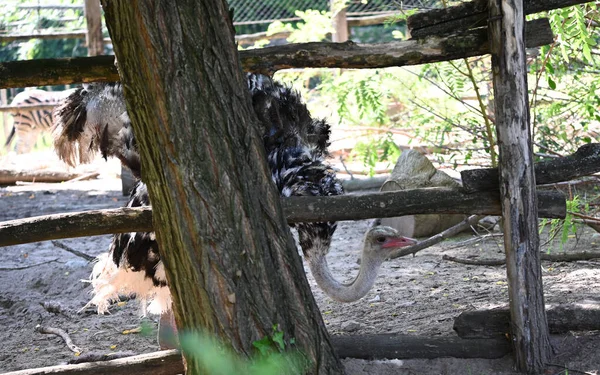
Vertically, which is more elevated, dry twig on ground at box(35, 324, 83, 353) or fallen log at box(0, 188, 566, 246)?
fallen log at box(0, 188, 566, 246)

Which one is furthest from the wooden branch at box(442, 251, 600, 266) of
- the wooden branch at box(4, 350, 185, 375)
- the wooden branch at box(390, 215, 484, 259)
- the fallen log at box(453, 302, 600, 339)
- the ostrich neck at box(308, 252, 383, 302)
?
the wooden branch at box(4, 350, 185, 375)

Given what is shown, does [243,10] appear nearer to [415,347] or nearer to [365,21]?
[365,21]

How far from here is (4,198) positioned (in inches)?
354

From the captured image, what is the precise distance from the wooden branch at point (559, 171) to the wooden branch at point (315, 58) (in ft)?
1.61

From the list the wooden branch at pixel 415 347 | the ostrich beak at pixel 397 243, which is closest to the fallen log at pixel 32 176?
the ostrich beak at pixel 397 243

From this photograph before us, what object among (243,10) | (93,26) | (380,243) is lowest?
(380,243)

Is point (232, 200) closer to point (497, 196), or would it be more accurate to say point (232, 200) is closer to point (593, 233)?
point (497, 196)

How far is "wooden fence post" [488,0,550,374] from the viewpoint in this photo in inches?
121

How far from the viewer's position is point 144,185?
158 inches

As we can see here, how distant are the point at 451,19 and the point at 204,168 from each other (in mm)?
1390

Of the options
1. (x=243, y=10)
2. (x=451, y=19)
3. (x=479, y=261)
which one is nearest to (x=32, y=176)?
(x=243, y=10)

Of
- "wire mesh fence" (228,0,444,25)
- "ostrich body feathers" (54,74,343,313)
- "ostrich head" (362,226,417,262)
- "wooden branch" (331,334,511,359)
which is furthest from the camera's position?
"wire mesh fence" (228,0,444,25)

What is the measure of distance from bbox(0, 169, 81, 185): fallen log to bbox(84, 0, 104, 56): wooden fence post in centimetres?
173

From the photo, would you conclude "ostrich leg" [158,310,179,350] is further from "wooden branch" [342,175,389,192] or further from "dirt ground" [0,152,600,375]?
"wooden branch" [342,175,389,192]
